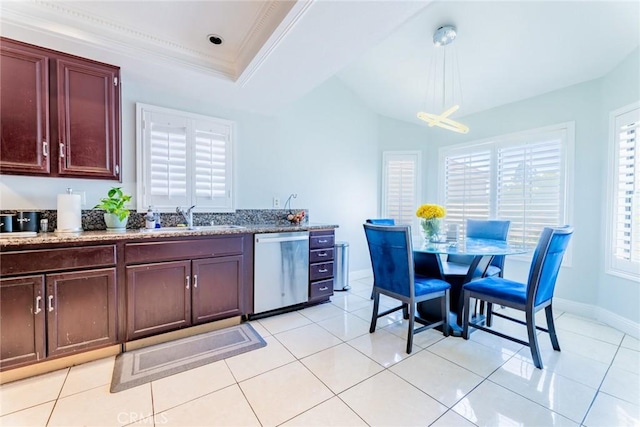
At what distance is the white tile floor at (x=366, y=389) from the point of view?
1471mm

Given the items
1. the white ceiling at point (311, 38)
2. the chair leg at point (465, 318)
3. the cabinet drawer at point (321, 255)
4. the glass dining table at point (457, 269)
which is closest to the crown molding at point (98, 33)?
the white ceiling at point (311, 38)

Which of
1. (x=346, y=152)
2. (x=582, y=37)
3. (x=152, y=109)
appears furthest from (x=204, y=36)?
(x=582, y=37)

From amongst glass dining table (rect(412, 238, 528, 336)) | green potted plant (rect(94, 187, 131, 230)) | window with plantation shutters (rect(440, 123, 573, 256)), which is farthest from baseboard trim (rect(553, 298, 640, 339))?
green potted plant (rect(94, 187, 131, 230))

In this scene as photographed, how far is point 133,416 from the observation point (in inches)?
57.8

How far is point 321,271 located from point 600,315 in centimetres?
295

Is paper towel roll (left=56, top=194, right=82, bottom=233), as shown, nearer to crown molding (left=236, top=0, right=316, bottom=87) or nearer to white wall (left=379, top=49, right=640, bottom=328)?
crown molding (left=236, top=0, right=316, bottom=87)

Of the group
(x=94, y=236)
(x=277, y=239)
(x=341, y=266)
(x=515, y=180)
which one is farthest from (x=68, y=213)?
(x=515, y=180)

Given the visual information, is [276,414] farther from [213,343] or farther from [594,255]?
[594,255]

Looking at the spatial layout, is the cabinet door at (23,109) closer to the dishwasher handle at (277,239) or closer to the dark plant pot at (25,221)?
the dark plant pot at (25,221)

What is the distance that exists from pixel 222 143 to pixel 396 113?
2.76 m

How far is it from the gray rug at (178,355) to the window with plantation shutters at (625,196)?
3.45m

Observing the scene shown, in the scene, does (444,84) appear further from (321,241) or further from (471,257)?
(321,241)

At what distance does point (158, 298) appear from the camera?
86.8 inches

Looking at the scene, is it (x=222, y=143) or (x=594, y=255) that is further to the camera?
(x=222, y=143)
